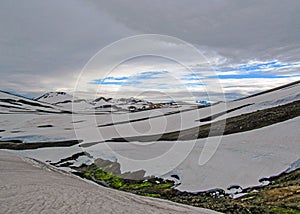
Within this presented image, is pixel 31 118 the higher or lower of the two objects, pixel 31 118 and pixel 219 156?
the higher

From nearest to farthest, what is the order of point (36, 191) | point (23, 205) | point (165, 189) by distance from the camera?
point (23, 205) < point (36, 191) < point (165, 189)

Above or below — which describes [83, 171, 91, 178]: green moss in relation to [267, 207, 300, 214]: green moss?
above

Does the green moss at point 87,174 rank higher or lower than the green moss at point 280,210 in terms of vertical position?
higher

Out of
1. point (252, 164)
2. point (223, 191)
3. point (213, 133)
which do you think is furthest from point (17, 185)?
point (213, 133)

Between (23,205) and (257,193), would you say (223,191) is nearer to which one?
(257,193)

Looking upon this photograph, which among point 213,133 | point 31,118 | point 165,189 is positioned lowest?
point 165,189

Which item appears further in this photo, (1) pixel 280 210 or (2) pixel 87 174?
(2) pixel 87 174

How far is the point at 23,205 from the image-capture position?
1202 centimetres

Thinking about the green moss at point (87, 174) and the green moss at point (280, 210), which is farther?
the green moss at point (87, 174)

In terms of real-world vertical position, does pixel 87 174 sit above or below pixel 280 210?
above

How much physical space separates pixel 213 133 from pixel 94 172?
24.6 metres

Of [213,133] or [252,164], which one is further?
[213,133]

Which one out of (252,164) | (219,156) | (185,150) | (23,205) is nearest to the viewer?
(23,205)

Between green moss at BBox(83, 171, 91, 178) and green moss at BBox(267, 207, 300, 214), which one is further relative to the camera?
green moss at BBox(83, 171, 91, 178)
